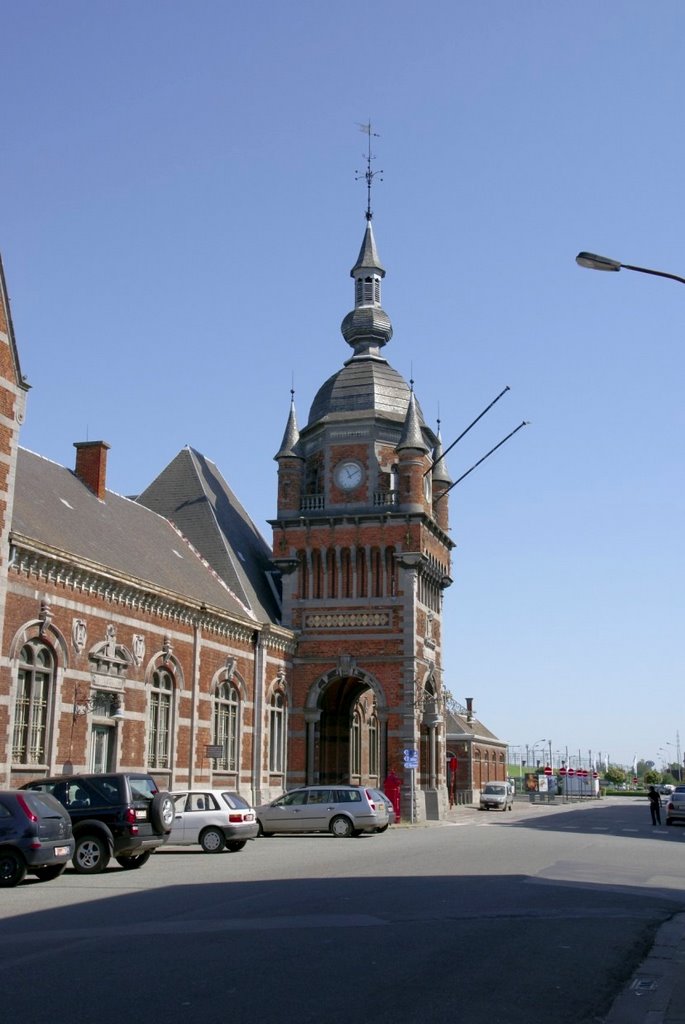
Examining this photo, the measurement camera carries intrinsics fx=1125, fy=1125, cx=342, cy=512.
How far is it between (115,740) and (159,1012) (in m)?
23.6

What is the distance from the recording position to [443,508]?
51.2m

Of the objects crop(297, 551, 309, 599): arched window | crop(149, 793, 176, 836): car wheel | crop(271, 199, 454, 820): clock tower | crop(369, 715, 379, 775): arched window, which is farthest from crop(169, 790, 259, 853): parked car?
crop(369, 715, 379, 775): arched window

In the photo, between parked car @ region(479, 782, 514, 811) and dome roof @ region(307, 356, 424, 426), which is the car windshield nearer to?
dome roof @ region(307, 356, 424, 426)

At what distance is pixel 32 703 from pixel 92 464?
39.0 ft

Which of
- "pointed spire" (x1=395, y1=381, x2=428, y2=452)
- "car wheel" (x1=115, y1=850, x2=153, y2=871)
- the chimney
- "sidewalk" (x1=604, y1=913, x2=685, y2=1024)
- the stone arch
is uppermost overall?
"pointed spire" (x1=395, y1=381, x2=428, y2=452)

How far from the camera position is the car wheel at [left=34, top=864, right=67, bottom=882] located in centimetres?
1714

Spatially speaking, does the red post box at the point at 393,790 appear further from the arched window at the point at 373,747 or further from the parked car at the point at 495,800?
the parked car at the point at 495,800

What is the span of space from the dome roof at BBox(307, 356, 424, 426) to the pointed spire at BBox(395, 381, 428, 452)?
1.44 m

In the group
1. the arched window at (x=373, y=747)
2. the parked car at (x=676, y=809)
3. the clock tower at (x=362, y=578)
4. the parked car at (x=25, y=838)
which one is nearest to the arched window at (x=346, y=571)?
the clock tower at (x=362, y=578)

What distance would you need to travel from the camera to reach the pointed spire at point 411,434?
4431 centimetres

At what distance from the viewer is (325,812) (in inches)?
1237

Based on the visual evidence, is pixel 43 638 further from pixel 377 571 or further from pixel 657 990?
pixel 657 990

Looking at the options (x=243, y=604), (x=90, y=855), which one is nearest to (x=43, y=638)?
(x=90, y=855)

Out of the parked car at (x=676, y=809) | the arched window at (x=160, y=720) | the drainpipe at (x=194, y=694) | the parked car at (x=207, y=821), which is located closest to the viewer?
the parked car at (x=207, y=821)
